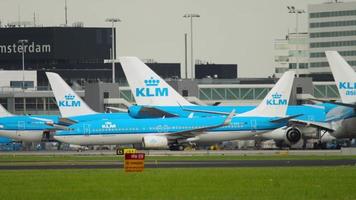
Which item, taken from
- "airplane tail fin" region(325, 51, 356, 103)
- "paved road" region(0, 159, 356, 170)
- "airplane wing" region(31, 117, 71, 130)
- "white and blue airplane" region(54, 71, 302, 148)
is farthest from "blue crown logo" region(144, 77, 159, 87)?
"paved road" region(0, 159, 356, 170)

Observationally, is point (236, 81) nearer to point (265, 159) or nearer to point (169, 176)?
point (265, 159)

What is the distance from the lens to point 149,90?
126750mm

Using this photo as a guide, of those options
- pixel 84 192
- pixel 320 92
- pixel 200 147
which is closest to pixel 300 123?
pixel 200 147

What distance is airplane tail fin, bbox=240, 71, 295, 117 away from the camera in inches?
4439

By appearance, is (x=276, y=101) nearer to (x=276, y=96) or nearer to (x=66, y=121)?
(x=276, y=96)

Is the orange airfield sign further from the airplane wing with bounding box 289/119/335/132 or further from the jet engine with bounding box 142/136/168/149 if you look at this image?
the airplane wing with bounding box 289/119/335/132

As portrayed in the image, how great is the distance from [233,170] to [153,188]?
47.2 ft

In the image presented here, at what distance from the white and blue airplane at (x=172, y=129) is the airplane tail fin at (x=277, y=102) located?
97 mm

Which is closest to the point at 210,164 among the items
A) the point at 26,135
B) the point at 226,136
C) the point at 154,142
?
the point at 154,142

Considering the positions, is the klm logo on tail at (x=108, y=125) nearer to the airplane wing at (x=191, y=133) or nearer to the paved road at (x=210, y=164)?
the airplane wing at (x=191, y=133)

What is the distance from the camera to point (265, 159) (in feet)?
278

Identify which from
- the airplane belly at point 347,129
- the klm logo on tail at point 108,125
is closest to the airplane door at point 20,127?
the klm logo on tail at point 108,125

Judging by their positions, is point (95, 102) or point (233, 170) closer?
point (233, 170)

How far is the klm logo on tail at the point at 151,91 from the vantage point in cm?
12656
